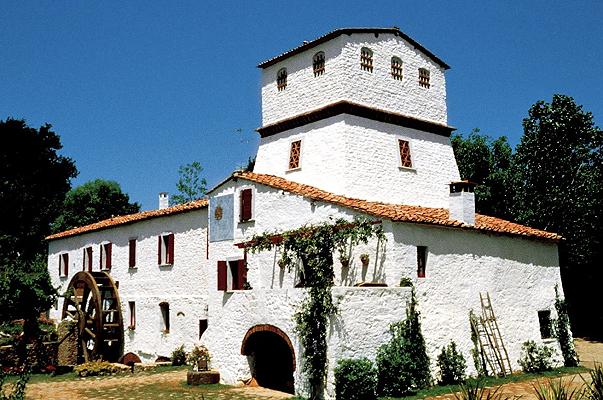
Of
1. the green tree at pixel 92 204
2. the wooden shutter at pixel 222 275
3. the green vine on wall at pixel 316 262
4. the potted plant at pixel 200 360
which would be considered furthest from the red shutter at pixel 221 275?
the green tree at pixel 92 204

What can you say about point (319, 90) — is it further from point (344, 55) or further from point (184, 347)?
point (184, 347)

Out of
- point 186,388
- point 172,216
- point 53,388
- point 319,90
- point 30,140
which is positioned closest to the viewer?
point 186,388

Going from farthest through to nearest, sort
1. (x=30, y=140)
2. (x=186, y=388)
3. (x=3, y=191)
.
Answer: (x=30, y=140)
(x=3, y=191)
(x=186, y=388)

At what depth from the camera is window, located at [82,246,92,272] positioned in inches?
1193

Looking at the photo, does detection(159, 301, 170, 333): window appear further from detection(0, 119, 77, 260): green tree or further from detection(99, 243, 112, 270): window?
detection(0, 119, 77, 260): green tree

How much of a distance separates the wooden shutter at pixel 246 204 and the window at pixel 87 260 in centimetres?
1345

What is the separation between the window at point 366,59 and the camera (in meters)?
21.3

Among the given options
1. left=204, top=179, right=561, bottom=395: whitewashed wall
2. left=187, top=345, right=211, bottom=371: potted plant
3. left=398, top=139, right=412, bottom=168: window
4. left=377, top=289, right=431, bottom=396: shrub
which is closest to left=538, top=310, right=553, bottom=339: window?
left=204, top=179, right=561, bottom=395: whitewashed wall

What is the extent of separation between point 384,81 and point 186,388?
12.3 m

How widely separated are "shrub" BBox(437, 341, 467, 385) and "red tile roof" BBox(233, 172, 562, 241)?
3.56 metres

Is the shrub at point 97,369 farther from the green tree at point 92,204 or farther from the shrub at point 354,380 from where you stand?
the green tree at point 92,204

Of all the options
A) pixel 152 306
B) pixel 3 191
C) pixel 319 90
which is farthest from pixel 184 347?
pixel 3 191

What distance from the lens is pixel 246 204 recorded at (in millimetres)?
20031

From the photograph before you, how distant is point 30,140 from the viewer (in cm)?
4131
